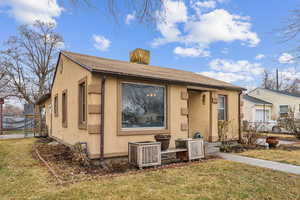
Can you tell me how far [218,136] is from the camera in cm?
904

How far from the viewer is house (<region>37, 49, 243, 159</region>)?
5.80m

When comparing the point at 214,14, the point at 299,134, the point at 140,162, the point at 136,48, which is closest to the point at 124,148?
the point at 140,162

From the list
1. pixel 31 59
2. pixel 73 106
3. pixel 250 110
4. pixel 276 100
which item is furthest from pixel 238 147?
pixel 31 59

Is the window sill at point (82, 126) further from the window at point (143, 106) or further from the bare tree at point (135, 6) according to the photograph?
the bare tree at point (135, 6)

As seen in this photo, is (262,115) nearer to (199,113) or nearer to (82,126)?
(199,113)

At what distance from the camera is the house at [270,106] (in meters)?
20.3

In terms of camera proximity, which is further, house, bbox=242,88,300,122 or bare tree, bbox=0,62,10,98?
house, bbox=242,88,300,122

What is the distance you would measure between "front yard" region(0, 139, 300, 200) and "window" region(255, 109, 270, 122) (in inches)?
665

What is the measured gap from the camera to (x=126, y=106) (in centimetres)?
636

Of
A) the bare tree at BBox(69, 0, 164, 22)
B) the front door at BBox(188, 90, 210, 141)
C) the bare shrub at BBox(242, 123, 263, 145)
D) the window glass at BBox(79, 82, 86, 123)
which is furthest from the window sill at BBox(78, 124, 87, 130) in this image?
the bare shrub at BBox(242, 123, 263, 145)

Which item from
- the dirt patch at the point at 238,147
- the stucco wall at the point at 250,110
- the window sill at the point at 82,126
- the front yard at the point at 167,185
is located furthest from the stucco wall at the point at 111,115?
the stucco wall at the point at 250,110

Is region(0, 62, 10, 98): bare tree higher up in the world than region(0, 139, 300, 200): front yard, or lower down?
higher up

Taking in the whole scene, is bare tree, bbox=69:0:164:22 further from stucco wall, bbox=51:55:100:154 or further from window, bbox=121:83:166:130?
window, bbox=121:83:166:130

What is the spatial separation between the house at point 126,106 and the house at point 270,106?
12577 millimetres
